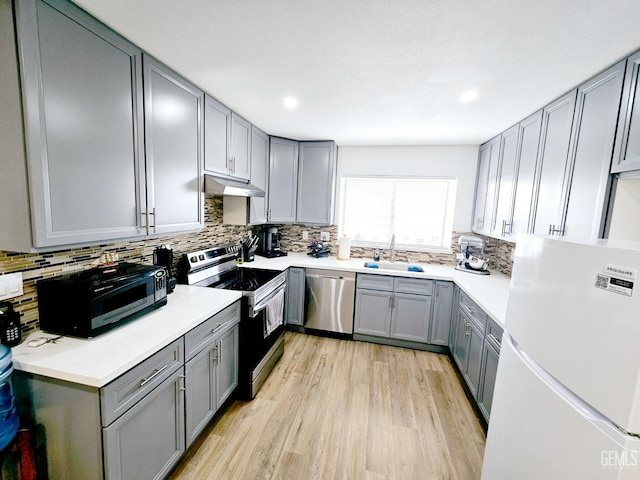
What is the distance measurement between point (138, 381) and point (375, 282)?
237 cm

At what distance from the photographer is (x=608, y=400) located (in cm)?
76

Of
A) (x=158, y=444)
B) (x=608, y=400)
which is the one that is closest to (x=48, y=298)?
(x=158, y=444)

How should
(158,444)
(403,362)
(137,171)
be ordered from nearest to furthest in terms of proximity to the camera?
1. (158,444)
2. (137,171)
3. (403,362)

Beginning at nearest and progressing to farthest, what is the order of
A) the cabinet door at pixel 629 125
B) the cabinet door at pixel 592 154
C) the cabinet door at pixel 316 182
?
the cabinet door at pixel 629 125 < the cabinet door at pixel 592 154 < the cabinet door at pixel 316 182

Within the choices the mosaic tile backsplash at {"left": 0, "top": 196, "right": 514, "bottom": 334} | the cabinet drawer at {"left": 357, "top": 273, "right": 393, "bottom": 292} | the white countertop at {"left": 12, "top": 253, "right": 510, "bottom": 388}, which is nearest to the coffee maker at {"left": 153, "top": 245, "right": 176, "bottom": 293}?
the mosaic tile backsplash at {"left": 0, "top": 196, "right": 514, "bottom": 334}

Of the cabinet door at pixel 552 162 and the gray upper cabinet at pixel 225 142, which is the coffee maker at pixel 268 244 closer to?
the gray upper cabinet at pixel 225 142

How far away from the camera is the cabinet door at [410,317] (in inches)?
118

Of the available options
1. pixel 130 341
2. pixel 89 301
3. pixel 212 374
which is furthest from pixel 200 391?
pixel 89 301

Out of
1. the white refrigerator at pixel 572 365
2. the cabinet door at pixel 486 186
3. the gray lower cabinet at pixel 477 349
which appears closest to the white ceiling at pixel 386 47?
the cabinet door at pixel 486 186

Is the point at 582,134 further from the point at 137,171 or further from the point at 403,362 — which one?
the point at 137,171

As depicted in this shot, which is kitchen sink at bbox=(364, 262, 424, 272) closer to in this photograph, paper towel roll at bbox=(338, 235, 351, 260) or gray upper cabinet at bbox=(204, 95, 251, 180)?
paper towel roll at bbox=(338, 235, 351, 260)

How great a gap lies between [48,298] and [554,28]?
8.64 ft

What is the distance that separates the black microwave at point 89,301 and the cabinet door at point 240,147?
4.67 ft

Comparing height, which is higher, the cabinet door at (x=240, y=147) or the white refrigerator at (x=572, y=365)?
the cabinet door at (x=240, y=147)
